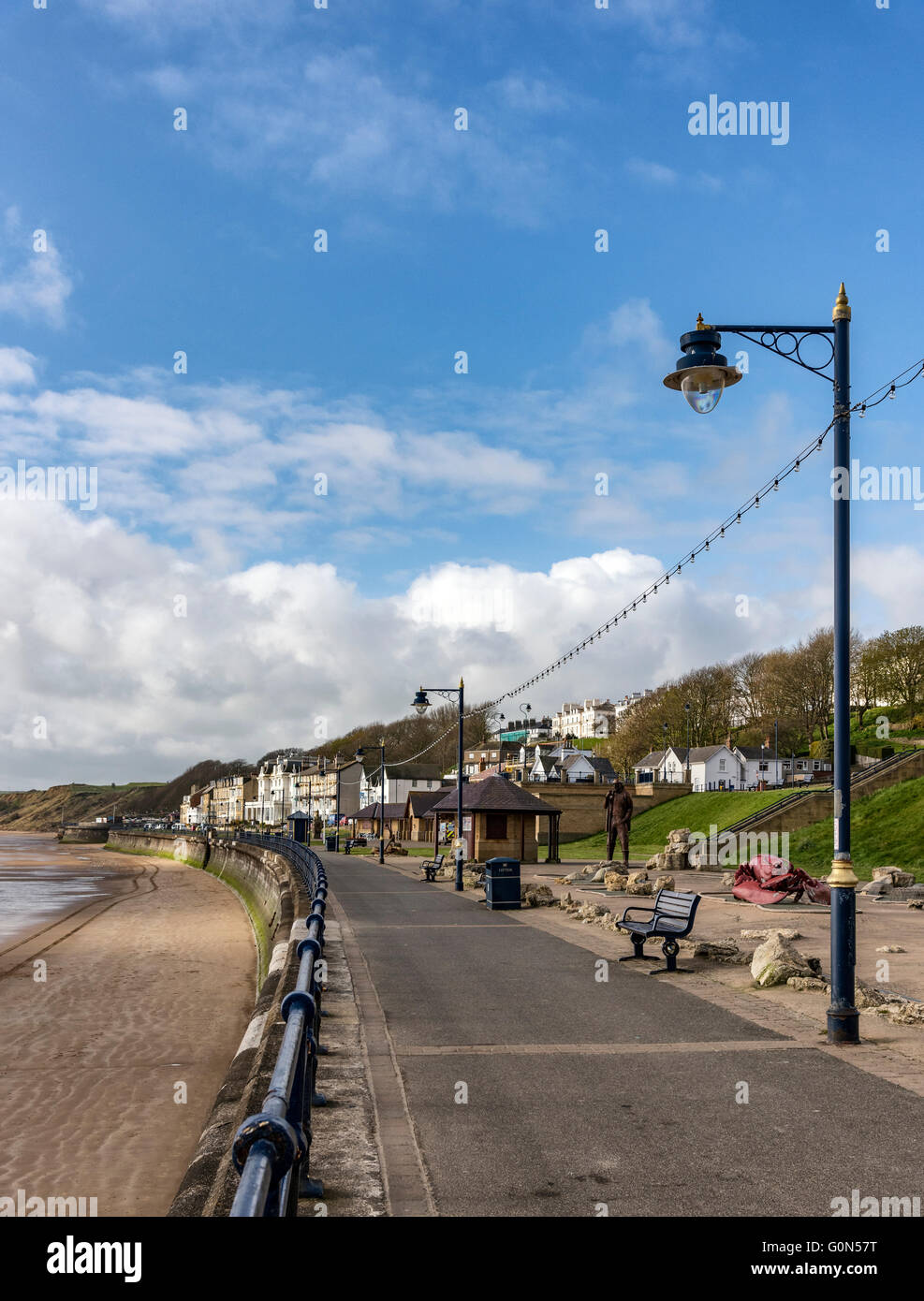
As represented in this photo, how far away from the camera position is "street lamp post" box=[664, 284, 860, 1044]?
898 cm

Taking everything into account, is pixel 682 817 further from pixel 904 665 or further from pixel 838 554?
pixel 838 554

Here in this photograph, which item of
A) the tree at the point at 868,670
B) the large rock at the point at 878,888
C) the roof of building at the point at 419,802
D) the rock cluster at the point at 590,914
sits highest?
the tree at the point at 868,670

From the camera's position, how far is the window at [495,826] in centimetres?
3878

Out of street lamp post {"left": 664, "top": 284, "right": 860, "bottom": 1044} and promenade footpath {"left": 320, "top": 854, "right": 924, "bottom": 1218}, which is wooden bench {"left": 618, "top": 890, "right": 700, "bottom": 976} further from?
street lamp post {"left": 664, "top": 284, "right": 860, "bottom": 1044}

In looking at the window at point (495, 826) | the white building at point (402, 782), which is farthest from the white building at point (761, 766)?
the window at point (495, 826)

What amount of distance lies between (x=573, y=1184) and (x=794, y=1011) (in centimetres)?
574

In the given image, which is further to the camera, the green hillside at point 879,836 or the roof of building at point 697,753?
the roof of building at point 697,753

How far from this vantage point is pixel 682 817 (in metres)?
60.0

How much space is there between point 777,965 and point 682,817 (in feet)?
162

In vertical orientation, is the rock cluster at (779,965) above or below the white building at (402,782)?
above

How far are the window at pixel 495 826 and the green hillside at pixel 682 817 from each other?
27.9 feet

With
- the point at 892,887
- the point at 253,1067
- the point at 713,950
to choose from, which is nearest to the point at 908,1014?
the point at 713,950

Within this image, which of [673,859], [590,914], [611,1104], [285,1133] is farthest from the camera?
[673,859]

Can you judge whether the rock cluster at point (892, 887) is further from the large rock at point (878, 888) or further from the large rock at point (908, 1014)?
the large rock at point (908, 1014)
